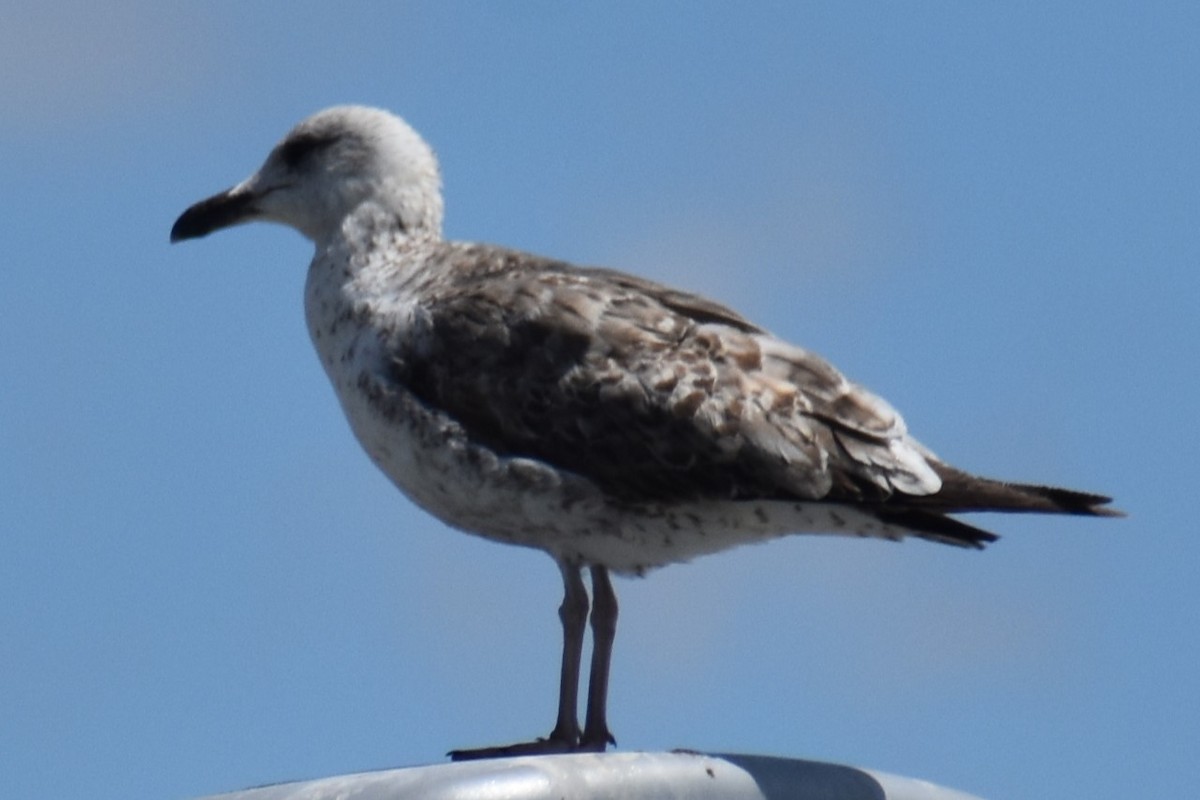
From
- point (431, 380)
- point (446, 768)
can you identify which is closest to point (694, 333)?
point (431, 380)

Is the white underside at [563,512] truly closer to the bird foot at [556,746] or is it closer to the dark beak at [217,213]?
the bird foot at [556,746]

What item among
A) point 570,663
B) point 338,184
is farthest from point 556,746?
point 338,184

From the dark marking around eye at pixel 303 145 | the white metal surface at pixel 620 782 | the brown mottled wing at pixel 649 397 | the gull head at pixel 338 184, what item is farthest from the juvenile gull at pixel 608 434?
the white metal surface at pixel 620 782

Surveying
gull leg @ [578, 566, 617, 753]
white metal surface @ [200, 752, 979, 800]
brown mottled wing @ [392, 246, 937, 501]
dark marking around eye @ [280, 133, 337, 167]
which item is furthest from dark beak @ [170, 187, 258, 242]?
white metal surface @ [200, 752, 979, 800]

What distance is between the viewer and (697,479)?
8406mm

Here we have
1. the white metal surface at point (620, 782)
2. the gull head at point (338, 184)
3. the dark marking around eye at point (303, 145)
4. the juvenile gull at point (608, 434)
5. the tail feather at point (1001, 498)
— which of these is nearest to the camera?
the white metal surface at point (620, 782)

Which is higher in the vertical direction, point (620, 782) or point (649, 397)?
point (649, 397)

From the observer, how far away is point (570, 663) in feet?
29.5

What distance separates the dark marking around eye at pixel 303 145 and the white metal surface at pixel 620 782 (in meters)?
5.74

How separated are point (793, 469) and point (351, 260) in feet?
8.27

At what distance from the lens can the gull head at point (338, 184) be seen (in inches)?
406

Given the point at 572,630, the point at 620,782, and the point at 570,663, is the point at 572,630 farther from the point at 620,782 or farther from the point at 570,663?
the point at 620,782

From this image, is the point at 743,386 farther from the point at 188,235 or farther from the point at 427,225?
the point at 188,235

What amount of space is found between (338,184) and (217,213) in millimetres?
696
